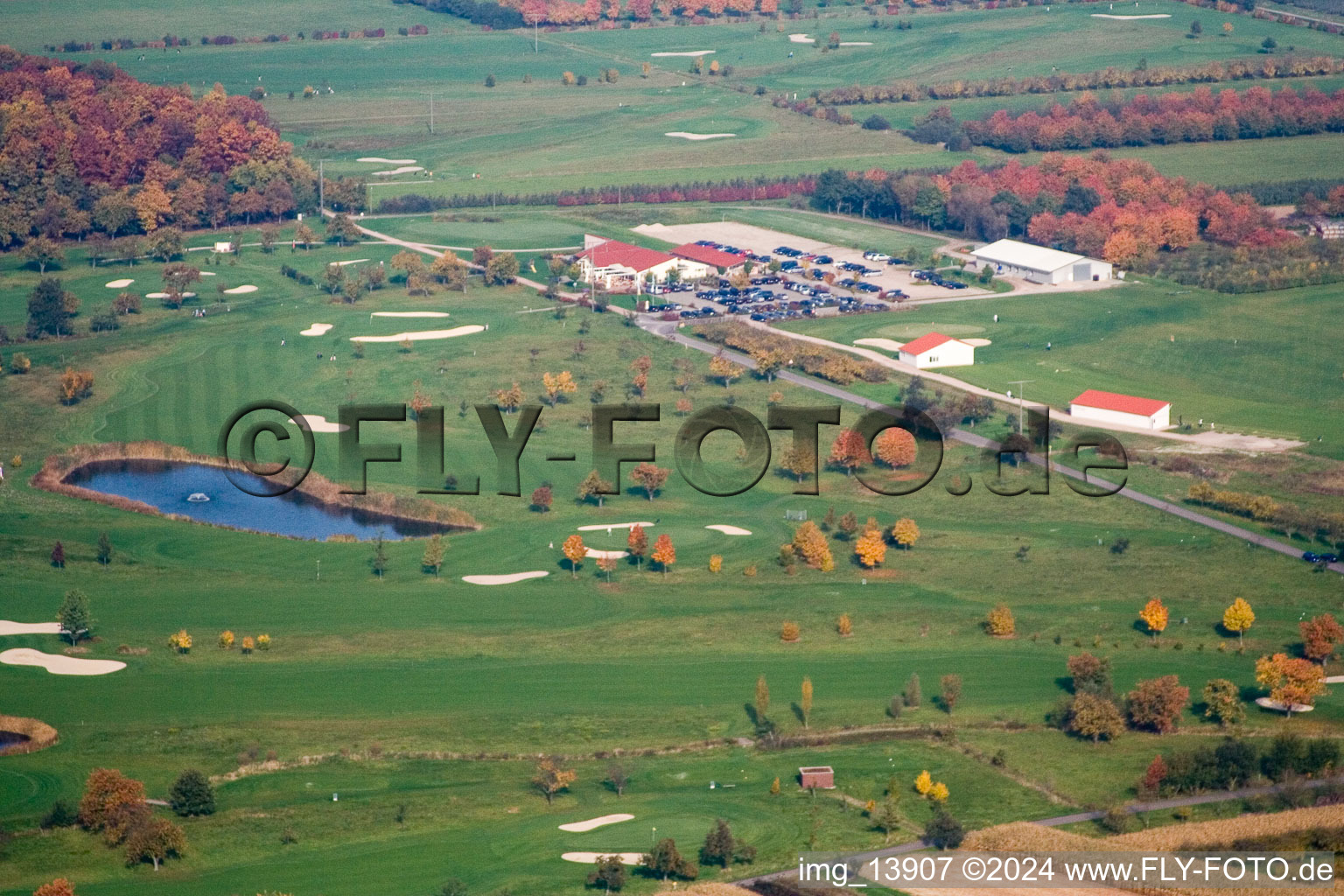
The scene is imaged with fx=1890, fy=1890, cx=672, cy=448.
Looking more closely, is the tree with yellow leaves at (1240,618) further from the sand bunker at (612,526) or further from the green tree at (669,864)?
the green tree at (669,864)

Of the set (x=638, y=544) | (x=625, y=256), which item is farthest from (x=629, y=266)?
(x=638, y=544)

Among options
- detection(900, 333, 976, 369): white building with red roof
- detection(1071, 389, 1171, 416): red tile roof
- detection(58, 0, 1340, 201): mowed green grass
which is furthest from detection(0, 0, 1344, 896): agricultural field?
detection(58, 0, 1340, 201): mowed green grass

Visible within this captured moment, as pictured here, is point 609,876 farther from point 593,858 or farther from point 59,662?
point 59,662

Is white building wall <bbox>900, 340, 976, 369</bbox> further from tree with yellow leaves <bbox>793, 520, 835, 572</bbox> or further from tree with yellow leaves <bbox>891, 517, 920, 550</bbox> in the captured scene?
tree with yellow leaves <bbox>793, 520, 835, 572</bbox>

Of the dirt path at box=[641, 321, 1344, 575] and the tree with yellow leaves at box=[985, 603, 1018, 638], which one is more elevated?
the dirt path at box=[641, 321, 1344, 575]

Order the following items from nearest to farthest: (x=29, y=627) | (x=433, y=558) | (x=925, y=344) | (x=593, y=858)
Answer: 1. (x=593, y=858)
2. (x=29, y=627)
3. (x=433, y=558)
4. (x=925, y=344)

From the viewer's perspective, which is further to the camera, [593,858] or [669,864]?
[593,858]

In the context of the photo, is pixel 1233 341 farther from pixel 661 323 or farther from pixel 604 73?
pixel 604 73
